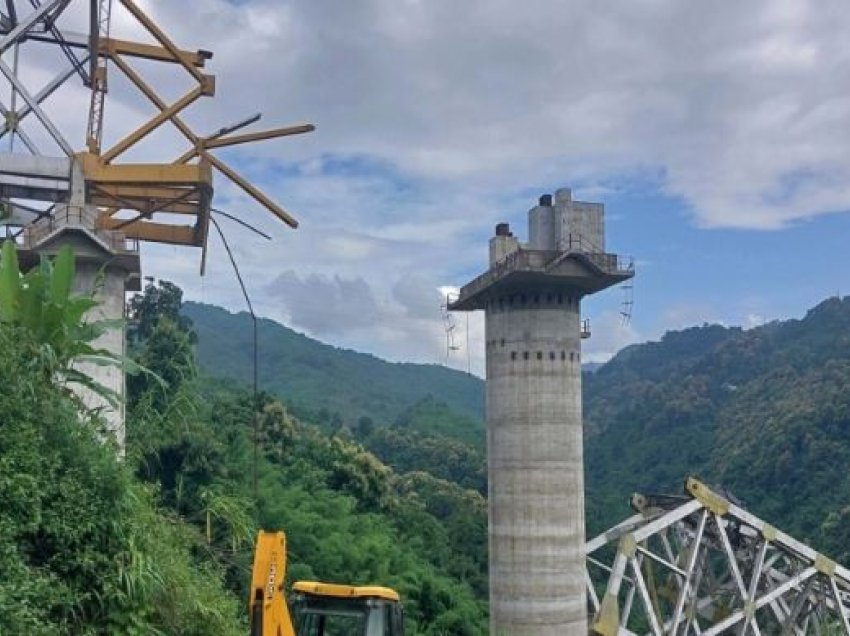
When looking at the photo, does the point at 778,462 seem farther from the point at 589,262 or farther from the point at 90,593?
the point at 90,593

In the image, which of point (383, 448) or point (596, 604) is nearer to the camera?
point (596, 604)

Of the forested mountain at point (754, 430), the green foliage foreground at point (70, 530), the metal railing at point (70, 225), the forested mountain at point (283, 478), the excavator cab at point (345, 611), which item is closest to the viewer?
the excavator cab at point (345, 611)

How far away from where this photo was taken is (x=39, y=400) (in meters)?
11.9

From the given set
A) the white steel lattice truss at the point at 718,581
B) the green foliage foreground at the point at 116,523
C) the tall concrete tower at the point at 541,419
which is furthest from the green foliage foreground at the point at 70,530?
the tall concrete tower at the point at 541,419

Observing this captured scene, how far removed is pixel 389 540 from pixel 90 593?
28002mm

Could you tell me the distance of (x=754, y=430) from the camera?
3452 inches

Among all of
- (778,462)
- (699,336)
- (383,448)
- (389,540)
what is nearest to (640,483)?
(778,462)

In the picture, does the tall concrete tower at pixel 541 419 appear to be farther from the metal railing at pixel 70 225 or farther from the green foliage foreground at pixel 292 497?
the metal railing at pixel 70 225

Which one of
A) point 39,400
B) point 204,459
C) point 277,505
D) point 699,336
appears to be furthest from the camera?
point 699,336

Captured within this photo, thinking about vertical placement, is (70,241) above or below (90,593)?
above

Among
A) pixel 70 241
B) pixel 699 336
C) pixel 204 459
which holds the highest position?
pixel 699 336

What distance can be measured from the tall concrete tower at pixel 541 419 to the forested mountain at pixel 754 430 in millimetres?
30761

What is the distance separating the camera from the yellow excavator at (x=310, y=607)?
8.67m

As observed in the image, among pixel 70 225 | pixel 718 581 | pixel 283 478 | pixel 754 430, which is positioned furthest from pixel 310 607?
pixel 754 430
